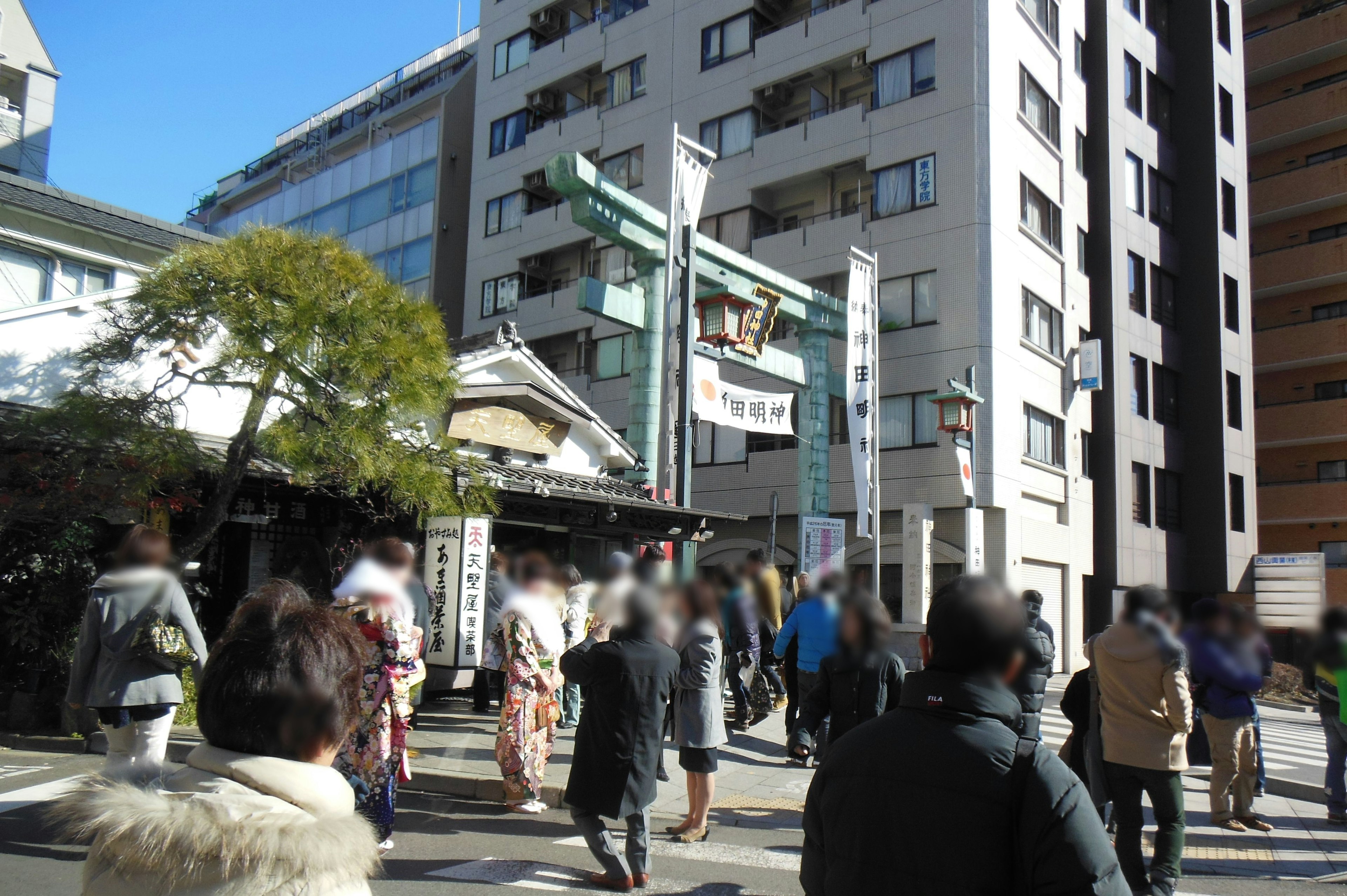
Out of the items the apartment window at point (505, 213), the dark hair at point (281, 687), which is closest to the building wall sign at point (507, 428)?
the dark hair at point (281, 687)

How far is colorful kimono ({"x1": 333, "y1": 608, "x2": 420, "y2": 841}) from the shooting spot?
208 inches

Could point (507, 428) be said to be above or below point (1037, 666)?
above

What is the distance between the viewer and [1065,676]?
20000mm

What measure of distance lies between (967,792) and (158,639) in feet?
15.9

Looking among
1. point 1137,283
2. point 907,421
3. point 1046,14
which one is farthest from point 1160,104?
point 907,421

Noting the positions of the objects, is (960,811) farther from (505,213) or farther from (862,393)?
(505,213)

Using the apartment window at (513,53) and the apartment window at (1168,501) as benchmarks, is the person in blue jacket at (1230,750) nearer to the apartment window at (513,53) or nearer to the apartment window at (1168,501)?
the apartment window at (1168,501)

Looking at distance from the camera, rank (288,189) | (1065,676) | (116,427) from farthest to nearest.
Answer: (288,189) < (1065,676) < (116,427)

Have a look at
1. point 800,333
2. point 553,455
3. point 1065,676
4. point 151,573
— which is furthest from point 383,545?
point 1065,676

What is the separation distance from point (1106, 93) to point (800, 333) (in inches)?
496

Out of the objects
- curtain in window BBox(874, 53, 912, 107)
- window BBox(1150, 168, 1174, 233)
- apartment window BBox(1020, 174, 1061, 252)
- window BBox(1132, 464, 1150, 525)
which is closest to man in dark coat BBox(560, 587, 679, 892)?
apartment window BBox(1020, 174, 1061, 252)

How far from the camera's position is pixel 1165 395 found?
28.0 meters

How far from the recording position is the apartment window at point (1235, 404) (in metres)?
28.4

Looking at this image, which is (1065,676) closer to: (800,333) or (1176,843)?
(800,333)
